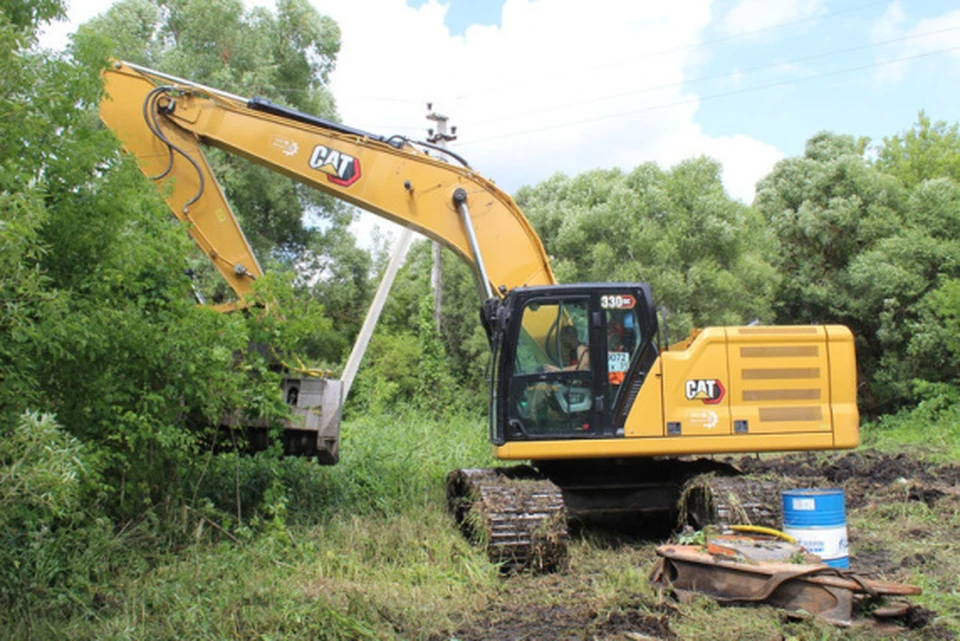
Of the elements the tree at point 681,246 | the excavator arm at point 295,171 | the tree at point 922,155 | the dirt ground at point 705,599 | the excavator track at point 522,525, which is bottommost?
the dirt ground at point 705,599

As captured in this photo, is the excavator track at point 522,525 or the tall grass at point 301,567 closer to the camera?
the tall grass at point 301,567

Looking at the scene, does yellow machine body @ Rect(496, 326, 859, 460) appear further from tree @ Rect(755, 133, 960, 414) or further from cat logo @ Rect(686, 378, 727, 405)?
tree @ Rect(755, 133, 960, 414)

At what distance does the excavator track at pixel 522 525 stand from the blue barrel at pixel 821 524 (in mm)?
1635

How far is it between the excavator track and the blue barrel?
1635 mm

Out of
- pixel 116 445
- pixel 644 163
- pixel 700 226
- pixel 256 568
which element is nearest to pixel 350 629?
pixel 256 568

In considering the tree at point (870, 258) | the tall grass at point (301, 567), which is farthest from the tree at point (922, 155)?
the tall grass at point (301, 567)

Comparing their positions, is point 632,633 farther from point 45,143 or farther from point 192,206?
point 192,206

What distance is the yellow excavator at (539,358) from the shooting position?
733 cm

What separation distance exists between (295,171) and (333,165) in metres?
0.33

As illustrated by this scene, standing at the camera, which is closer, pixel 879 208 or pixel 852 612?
pixel 852 612

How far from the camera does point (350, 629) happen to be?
198 inches

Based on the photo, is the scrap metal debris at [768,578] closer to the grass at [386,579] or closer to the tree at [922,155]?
the grass at [386,579]

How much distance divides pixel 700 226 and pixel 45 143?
63.2ft

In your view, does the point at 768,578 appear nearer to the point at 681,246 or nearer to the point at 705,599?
the point at 705,599
